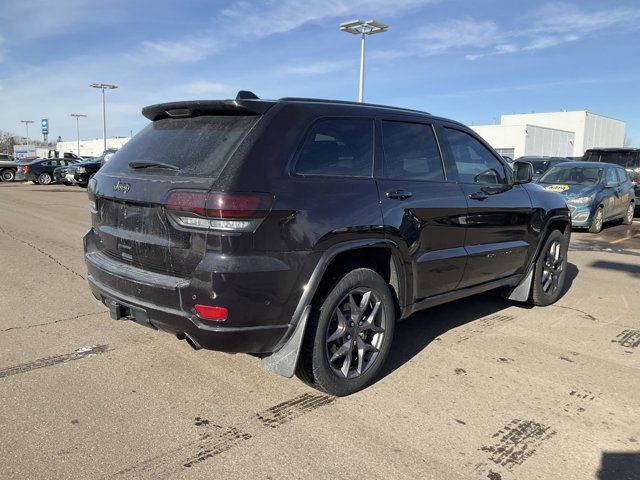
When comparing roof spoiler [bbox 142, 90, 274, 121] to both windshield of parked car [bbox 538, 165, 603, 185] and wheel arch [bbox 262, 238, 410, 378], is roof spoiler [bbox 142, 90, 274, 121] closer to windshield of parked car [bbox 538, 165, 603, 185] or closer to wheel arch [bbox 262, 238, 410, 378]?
wheel arch [bbox 262, 238, 410, 378]

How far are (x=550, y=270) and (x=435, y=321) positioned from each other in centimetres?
156

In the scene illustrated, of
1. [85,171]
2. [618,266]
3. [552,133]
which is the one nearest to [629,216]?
[618,266]

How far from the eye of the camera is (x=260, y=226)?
2.80m

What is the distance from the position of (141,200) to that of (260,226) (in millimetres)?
825

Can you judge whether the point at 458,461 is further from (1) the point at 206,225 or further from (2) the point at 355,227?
(1) the point at 206,225

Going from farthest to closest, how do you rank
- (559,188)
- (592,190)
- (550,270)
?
1. (559,188)
2. (592,190)
3. (550,270)

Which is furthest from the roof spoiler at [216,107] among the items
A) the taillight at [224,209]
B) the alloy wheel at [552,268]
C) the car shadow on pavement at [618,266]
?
the car shadow on pavement at [618,266]

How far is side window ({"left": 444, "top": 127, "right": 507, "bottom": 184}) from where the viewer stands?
4332 mm

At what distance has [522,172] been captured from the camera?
4.98m

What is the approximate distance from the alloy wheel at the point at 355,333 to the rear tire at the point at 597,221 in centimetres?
945

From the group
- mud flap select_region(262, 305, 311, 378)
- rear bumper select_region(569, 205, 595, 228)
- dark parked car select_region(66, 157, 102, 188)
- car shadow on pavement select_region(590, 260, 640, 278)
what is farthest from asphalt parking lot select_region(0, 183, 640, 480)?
dark parked car select_region(66, 157, 102, 188)

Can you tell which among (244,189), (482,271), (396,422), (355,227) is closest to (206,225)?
(244,189)

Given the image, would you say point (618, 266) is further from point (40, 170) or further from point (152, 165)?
point (40, 170)

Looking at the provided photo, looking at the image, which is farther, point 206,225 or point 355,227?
point 355,227
